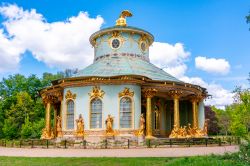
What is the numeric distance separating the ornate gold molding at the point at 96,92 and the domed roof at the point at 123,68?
4.47 feet

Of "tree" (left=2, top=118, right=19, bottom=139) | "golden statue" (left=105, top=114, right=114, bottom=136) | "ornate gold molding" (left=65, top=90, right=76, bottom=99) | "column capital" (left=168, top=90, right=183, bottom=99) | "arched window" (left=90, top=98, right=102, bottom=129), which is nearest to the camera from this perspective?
"golden statue" (left=105, top=114, right=114, bottom=136)

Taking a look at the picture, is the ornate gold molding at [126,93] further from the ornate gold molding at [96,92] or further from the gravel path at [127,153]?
the gravel path at [127,153]

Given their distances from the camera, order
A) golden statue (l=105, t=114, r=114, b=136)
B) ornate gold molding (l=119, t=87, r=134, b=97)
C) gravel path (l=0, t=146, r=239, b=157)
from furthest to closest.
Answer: ornate gold molding (l=119, t=87, r=134, b=97), golden statue (l=105, t=114, r=114, b=136), gravel path (l=0, t=146, r=239, b=157)

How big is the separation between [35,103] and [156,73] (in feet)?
86.4

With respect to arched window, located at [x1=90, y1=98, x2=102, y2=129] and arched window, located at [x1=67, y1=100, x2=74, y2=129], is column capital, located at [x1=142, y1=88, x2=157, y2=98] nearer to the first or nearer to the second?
arched window, located at [x1=90, y1=98, x2=102, y2=129]

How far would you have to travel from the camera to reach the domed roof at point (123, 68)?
1127 inches

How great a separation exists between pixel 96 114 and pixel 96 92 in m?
1.67

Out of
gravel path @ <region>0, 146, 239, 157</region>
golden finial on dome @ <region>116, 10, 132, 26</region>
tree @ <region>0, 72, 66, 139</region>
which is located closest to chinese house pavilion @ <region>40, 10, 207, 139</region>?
golden finial on dome @ <region>116, 10, 132, 26</region>

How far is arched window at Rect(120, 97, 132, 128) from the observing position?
26344 mm

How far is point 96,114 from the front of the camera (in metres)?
26.8

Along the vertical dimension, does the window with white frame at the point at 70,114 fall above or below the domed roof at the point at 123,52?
below

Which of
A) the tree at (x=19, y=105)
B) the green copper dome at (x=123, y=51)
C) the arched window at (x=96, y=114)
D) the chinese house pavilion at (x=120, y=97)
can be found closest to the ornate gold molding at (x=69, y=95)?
the chinese house pavilion at (x=120, y=97)

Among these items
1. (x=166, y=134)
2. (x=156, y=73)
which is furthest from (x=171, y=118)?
(x=156, y=73)

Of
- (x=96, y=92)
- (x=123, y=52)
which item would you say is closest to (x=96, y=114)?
(x=96, y=92)
